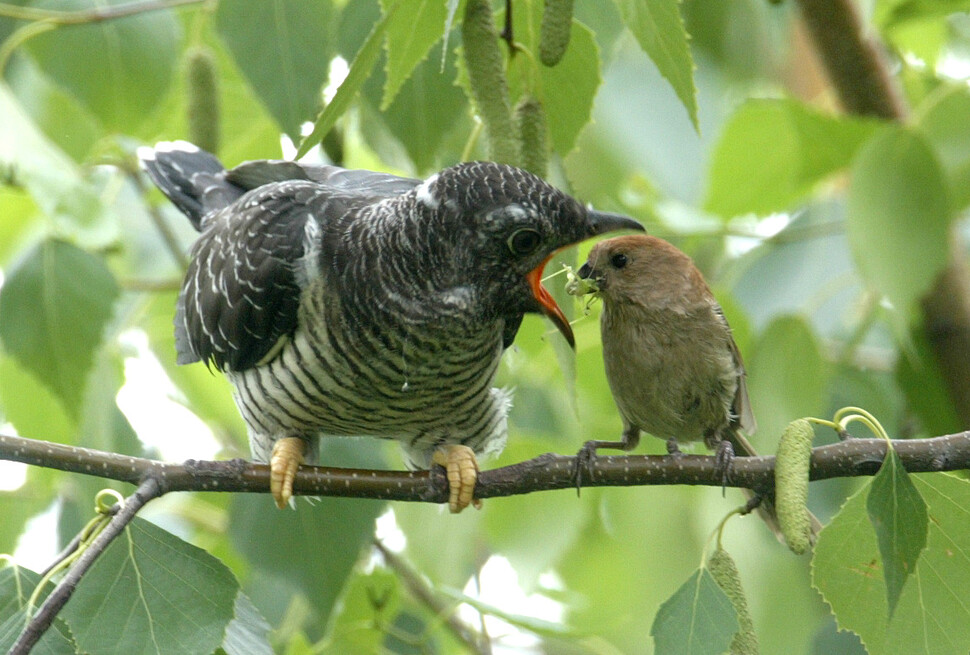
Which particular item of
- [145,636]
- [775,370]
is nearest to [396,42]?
[145,636]

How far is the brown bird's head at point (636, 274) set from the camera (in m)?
2.45

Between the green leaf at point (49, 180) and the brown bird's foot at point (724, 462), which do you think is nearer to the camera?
the brown bird's foot at point (724, 462)

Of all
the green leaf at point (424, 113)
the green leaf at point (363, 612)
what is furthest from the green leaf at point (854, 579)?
the green leaf at point (363, 612)

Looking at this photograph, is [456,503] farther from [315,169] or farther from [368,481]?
[315,169]

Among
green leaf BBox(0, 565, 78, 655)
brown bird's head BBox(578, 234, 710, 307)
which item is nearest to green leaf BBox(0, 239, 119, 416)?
green leaf BBox(0, 565, 78, 655)

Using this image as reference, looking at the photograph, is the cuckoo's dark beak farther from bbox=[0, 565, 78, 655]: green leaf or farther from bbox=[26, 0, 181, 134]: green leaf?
bbox=[26, 0, 181, 134]: green leaf

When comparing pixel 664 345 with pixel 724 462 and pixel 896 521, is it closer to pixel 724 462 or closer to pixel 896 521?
pixel 724 462

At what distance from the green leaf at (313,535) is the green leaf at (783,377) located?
95 centimetres

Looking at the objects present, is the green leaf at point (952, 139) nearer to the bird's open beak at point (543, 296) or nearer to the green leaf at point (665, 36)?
the bird's open beak at point (543, 296)

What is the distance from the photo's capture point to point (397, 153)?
261cm

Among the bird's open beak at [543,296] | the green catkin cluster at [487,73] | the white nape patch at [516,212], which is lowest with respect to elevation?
the bird's open beak at [543,296]

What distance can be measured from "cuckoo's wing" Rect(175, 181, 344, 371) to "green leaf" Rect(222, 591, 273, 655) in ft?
2.30

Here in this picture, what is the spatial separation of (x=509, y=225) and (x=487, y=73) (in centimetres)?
37

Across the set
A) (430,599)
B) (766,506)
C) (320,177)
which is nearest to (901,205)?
(766,506)
